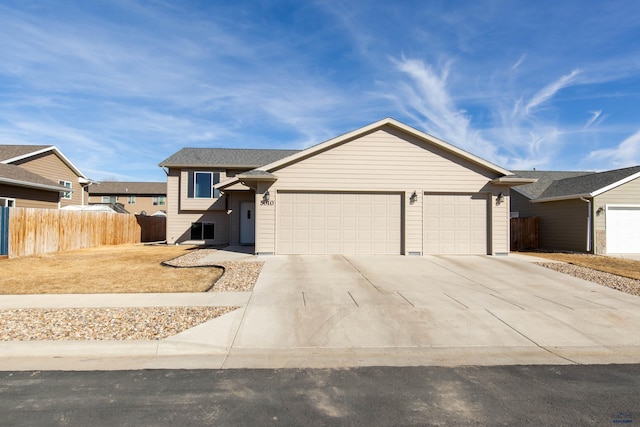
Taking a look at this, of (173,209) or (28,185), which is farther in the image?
(173,209)

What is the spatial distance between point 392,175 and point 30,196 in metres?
18.5

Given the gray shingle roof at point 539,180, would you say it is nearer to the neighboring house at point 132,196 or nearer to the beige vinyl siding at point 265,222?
the beige vinyl siding at point 265,222

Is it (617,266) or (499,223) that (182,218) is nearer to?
(499,223)

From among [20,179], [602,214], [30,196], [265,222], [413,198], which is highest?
[20,179]

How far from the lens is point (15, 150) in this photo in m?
26.3

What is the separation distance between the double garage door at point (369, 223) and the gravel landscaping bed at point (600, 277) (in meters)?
2.98

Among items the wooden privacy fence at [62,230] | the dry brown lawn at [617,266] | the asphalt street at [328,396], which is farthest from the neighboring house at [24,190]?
the dry brown lawn at [617,266]

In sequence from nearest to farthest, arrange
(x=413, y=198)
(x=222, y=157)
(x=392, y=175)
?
(x=413, y=198), (x=392, y=175), (x=222, y=157)

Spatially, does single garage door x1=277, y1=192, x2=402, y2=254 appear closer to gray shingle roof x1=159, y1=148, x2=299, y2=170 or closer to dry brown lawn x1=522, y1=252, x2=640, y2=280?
dry brown lawn x1=522, y1=252, x2=640, y2=280

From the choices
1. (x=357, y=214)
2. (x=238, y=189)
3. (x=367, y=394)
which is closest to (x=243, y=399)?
(x=367, y=394)

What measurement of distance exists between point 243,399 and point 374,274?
751 centimetres

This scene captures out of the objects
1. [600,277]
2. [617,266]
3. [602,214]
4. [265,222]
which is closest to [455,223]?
[600,277]

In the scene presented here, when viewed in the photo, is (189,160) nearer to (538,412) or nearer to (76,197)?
(76,197)

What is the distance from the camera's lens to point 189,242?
23.5 m
